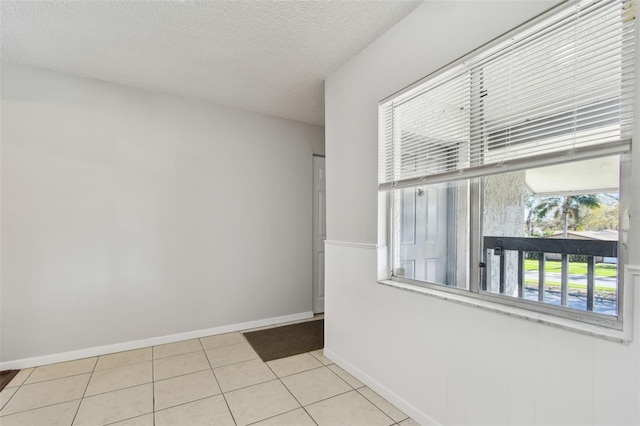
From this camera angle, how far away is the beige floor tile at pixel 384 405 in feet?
6.29

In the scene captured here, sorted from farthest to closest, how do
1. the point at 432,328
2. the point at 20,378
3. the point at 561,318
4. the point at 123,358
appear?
the point at 123,358 < the point at 20,378 < the point at 432,328 < the point at 561,318

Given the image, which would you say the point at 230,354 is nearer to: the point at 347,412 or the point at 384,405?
the point at 347,412

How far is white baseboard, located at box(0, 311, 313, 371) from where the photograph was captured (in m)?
2.59

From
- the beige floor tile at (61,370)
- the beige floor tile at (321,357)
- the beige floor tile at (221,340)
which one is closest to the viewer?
the beige floor tile at (61,370)

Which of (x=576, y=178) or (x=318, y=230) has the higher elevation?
(x=576, y=178)

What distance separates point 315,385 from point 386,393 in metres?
0.54

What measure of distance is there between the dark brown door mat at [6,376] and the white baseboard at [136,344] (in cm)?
4

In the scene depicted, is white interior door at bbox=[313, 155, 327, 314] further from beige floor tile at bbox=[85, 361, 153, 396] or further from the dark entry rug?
beige floor tile at bbox=[85, 361, 153, 396]

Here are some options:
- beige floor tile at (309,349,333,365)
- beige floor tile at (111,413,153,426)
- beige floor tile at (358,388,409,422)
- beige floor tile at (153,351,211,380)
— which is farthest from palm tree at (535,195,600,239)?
beige floor tile at (153,351,211,380)

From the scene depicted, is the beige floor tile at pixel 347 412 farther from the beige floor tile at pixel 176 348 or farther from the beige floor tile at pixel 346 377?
the beige floor tile at pixel 176 348

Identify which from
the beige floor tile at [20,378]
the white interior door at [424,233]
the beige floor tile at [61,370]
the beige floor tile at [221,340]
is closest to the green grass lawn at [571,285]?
the white interior door at [424,233]

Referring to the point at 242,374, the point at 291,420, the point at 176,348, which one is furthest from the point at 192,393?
the point at 176,348

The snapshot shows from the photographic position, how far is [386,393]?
2.10m

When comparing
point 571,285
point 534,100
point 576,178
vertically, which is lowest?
point 571,285
